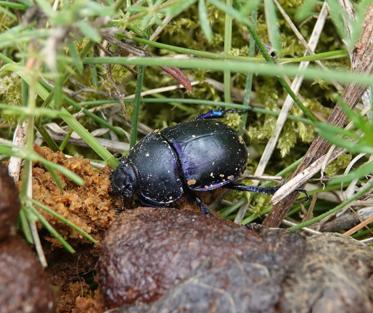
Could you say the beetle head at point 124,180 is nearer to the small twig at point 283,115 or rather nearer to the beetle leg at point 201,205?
the beetle leg at point 201,205

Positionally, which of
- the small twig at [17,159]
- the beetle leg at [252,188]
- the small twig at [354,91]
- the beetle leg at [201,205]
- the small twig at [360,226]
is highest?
the small twig at [354,91]

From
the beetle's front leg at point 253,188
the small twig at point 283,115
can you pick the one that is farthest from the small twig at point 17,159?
the small twig at point 283,115

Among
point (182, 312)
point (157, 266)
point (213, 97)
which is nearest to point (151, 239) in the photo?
point (157, 266)

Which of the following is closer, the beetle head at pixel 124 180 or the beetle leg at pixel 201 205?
the beetle head at pixel 124 180

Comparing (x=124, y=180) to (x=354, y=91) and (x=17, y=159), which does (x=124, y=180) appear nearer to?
(x=17, y=159)

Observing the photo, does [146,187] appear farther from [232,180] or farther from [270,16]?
[270,16]
